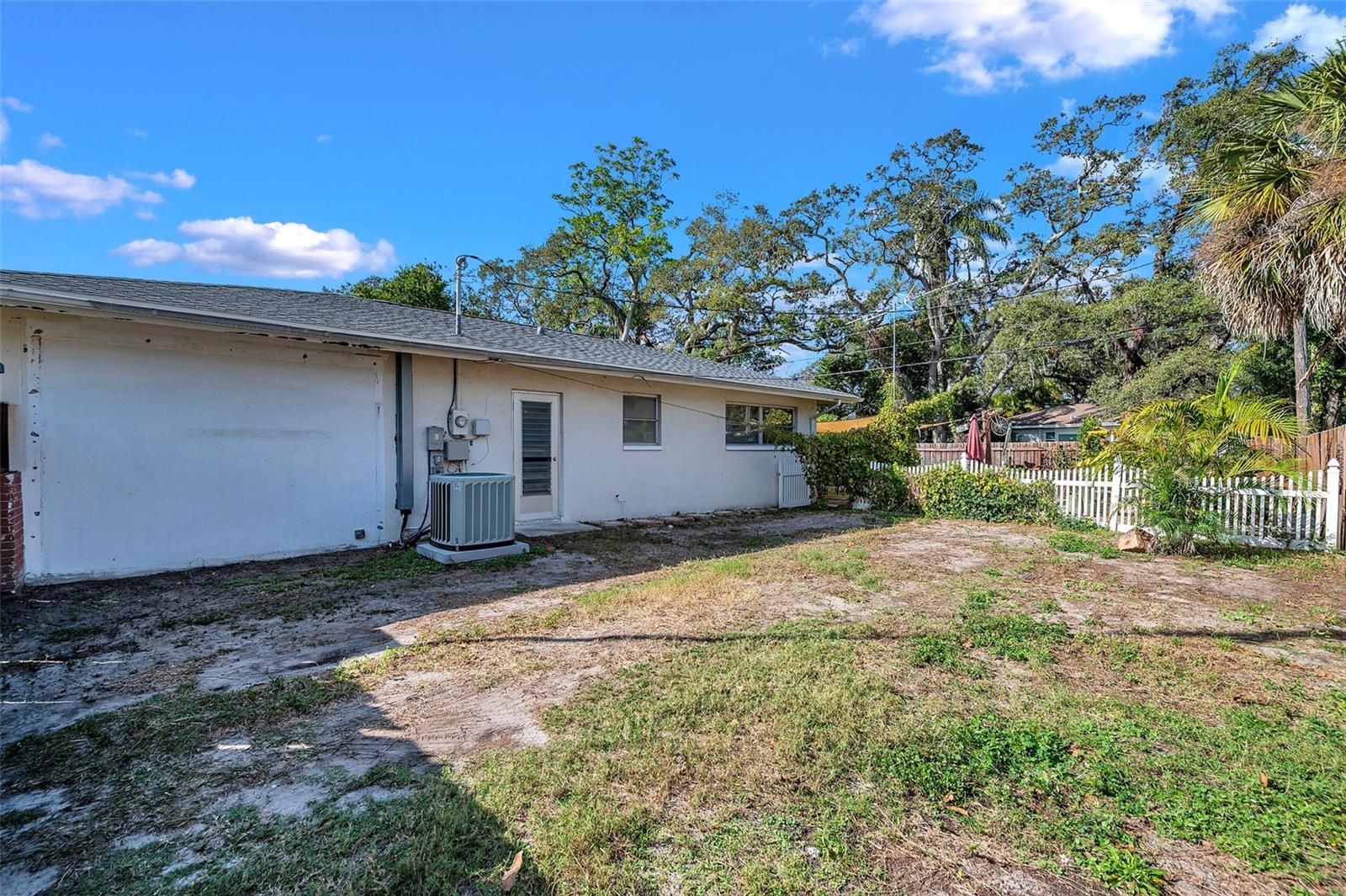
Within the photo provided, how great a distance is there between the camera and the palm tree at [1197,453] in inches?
278

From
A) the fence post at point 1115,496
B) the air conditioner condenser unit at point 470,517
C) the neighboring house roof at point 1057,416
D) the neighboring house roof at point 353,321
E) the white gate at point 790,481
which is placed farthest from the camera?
the neighboring house roof at point 1057,416

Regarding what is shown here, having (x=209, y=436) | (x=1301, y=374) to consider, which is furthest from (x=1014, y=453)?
(x=209, y=436)

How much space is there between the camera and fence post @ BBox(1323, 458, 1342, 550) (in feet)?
24.0

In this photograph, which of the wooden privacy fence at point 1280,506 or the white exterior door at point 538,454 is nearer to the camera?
the wooden privacy fence at point 1280,506

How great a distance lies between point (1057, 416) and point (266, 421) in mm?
27137

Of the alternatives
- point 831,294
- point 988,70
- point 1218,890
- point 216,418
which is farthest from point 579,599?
point 831,294

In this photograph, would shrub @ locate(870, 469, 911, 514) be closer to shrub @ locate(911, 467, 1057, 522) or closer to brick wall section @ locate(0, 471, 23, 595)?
shrub @ locate(911, 467, 1057, 522)

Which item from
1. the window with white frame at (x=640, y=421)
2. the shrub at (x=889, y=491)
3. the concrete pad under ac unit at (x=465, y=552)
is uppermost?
the window with white frame at (x=640, y=421)

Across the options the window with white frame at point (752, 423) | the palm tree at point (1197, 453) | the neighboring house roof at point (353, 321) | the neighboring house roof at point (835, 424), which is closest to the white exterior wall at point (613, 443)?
the window with white frame at point (752, 423)

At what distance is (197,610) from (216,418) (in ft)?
8.42

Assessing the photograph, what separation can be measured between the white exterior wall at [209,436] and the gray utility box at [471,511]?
123 centimetres

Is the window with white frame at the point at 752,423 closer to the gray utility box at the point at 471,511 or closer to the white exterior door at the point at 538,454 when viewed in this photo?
the white exterior door at the point at 538,454

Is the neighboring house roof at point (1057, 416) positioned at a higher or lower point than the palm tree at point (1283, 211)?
lower

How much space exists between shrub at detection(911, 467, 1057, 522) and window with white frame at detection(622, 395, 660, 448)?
5.13m
